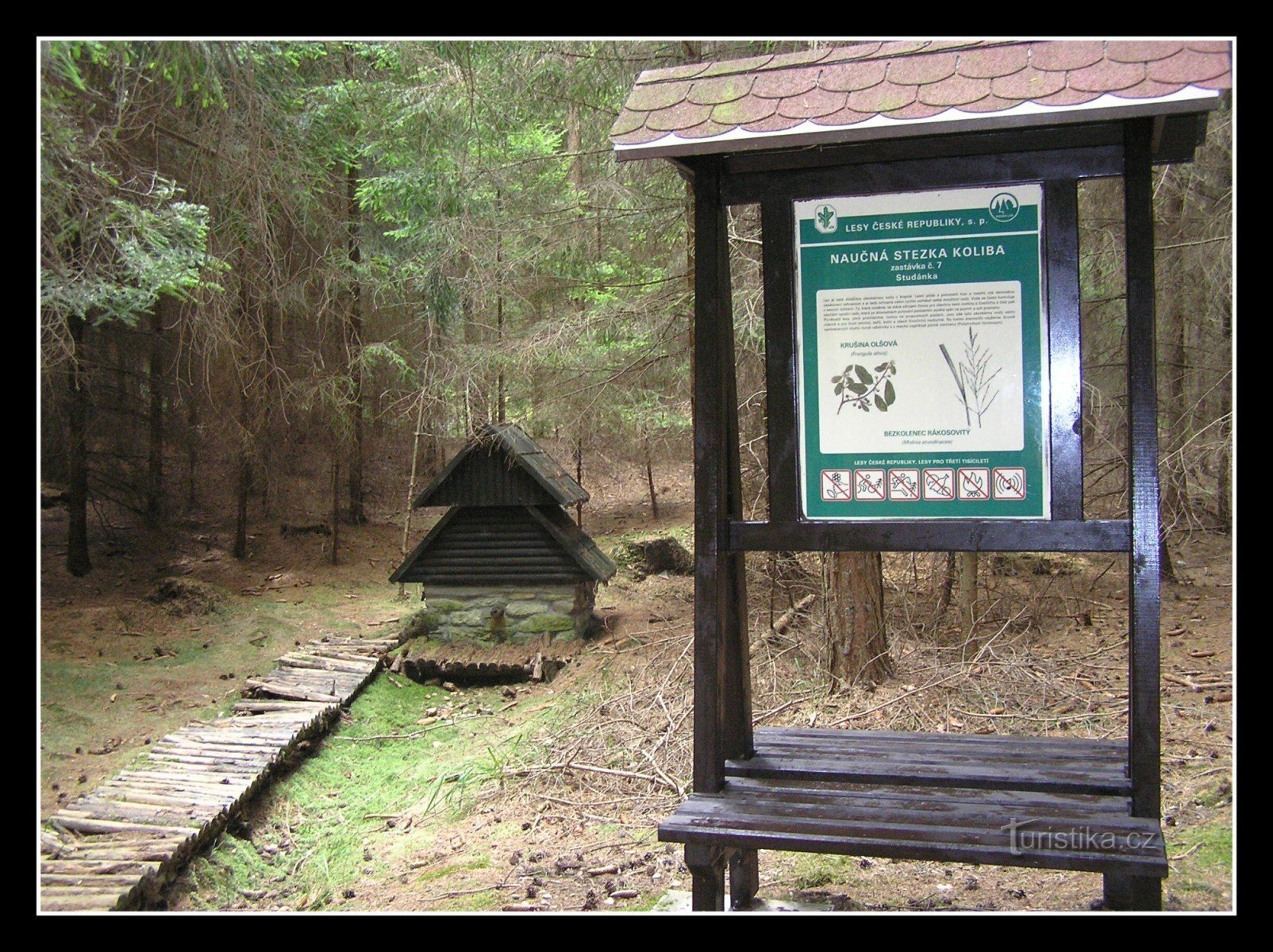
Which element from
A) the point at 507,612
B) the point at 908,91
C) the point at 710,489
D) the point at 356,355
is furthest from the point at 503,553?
the point at 908,91

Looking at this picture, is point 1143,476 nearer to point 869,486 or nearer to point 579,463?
point 869,486

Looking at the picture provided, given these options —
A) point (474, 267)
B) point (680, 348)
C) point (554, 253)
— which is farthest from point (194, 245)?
point (680, 348)

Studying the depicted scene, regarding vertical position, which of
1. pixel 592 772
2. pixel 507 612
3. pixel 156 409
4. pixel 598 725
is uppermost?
pixel 156 409

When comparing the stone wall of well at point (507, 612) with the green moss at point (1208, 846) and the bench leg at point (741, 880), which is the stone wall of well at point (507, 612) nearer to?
the bench leg at point (741, 880)

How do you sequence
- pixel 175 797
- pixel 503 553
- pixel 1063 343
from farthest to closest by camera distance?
pixel 503 553, pixel 175 797, pixel 1063 343

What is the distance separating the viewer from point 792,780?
13.9 ft

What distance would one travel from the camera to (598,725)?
8.50 metres

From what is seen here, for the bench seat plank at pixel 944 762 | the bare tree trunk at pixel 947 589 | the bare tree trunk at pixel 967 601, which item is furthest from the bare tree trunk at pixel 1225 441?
the bench seat plank at pixel 944 762

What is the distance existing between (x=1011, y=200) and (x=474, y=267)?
21.0 ft

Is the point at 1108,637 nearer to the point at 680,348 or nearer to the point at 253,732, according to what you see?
the point at 680,348

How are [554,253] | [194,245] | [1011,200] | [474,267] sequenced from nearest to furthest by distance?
[1011,200]
[194,245]
[474,267]
[554,253]

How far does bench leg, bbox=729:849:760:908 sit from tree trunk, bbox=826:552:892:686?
11.7ft

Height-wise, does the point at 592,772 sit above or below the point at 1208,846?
below

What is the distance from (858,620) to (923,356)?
4.51 meters
